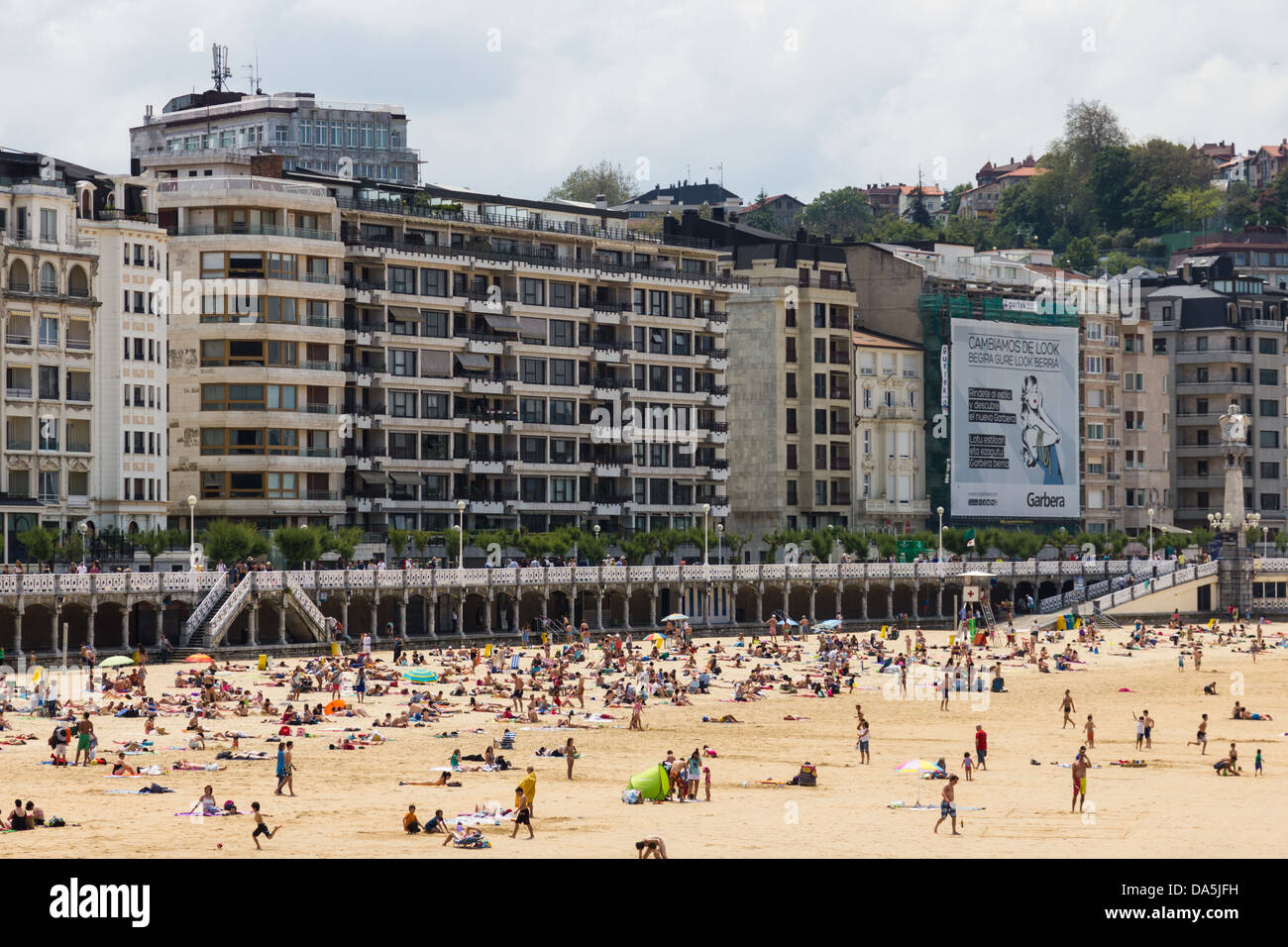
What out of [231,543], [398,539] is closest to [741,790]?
[231,543]

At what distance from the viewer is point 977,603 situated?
4660 inches

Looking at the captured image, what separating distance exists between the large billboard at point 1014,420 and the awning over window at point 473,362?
3679 cm

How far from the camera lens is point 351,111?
6270 inches

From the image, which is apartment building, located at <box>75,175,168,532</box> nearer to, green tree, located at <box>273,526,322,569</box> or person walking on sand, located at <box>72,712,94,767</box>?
green tree, located at <box>273,526,322,569</box>

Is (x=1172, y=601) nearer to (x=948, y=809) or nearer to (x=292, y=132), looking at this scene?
(x=292, y=132)

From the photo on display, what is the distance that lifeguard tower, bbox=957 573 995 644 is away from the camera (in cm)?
10819

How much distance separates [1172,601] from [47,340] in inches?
2548

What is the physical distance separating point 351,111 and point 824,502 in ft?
161

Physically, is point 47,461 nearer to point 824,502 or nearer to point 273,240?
Result: point 273,240

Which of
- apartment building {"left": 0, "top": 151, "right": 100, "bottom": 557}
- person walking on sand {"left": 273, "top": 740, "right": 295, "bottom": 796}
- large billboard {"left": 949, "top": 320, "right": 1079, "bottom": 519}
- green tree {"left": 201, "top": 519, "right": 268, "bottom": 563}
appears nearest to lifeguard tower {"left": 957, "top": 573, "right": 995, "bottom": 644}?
large billboard {"left": 949, "top": 320, "right": 1079, "bottom": 519}

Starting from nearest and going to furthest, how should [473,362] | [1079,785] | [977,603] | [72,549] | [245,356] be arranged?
[1079,785], [72,549], [245,356], [977,603], [473,362]

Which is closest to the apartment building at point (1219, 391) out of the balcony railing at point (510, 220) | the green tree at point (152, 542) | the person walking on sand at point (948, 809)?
the balcony railing at point (510, 220)
